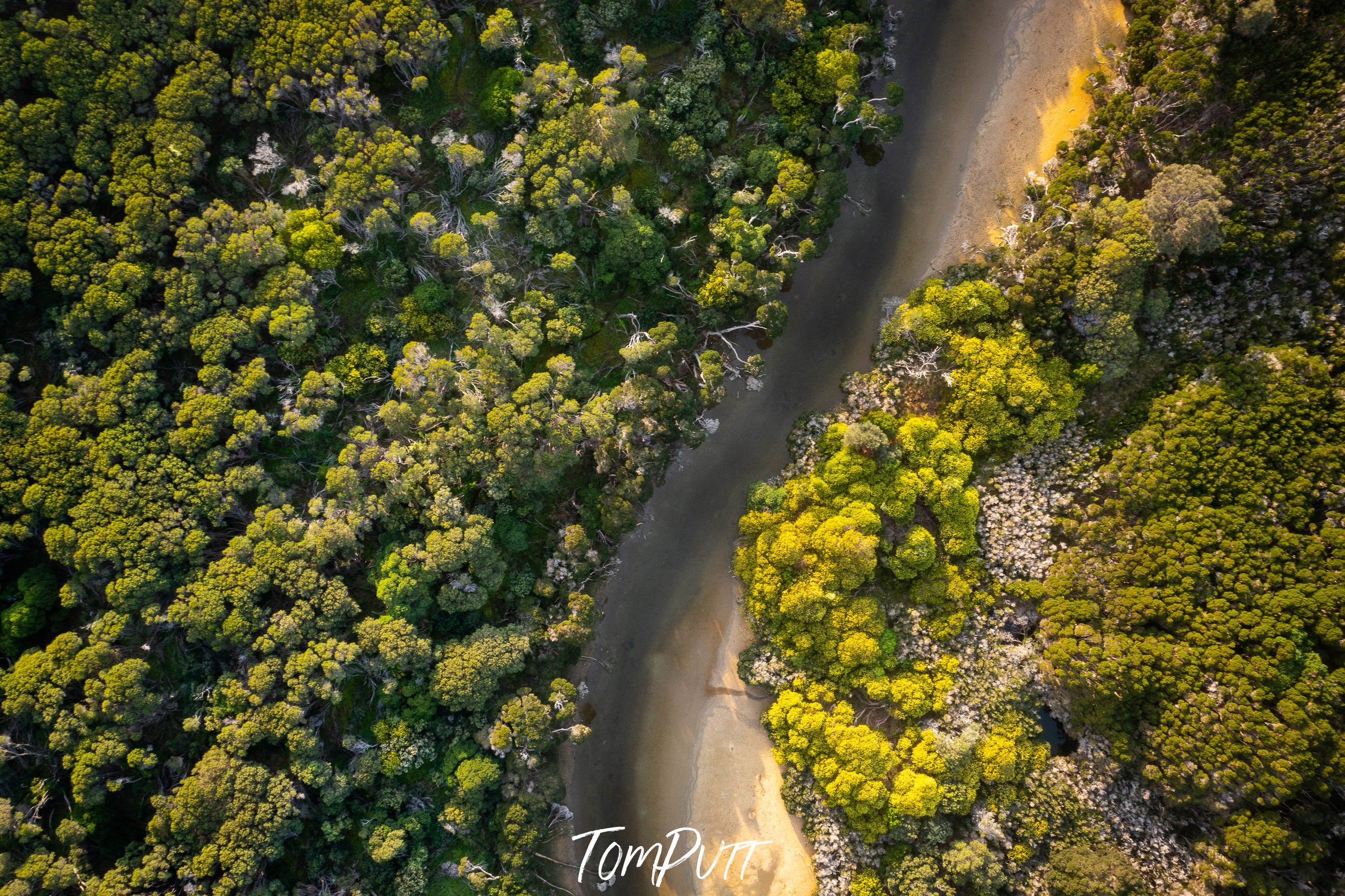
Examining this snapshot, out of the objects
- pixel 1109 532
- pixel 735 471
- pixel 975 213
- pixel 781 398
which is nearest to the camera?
pixel 1109 532

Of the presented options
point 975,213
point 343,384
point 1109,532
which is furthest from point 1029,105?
point 343,384

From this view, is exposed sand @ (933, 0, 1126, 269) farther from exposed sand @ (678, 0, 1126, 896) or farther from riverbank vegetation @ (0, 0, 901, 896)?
riverbank vegetation @ (0, 0, 901, 896)

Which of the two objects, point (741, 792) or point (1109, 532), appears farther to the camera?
point (741, 792)

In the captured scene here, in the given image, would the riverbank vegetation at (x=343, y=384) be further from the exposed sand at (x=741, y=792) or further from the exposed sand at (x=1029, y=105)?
the exposed sand at (x=741, y=792)

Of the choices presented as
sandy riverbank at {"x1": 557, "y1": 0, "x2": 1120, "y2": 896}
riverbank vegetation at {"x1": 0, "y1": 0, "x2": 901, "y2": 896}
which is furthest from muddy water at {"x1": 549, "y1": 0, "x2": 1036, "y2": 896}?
riverbank vegetation at {"x1": 0, "y1": 0, "x2": 901, "y2": 896}

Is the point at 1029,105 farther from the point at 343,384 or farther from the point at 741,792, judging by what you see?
the point at 741,792

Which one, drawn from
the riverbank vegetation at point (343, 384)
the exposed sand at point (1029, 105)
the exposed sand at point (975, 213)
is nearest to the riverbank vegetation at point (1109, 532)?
the exposed sand at point (1029, 105)
